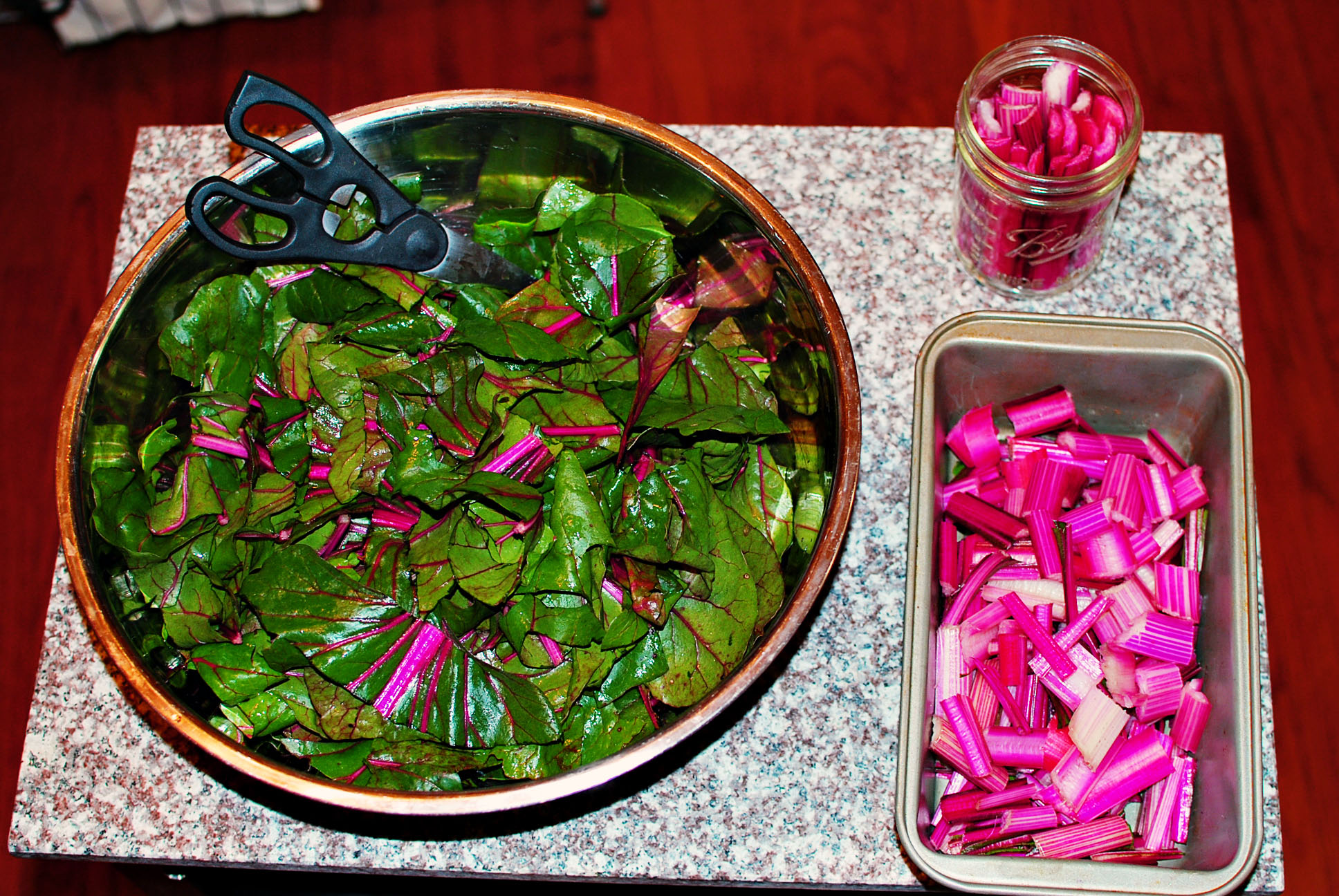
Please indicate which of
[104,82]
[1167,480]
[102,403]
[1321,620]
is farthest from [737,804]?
[104,82]

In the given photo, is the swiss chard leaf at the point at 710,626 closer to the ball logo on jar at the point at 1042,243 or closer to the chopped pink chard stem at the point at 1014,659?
the chopped pink chard stem at the point at 1014,659

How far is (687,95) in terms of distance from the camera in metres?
1.96

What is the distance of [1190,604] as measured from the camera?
3.16 feet

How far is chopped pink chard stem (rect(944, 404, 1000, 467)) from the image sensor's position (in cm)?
102

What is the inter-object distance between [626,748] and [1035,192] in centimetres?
59

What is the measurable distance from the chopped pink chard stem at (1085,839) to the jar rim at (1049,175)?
1.74ft

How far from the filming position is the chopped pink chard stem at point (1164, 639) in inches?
36.7

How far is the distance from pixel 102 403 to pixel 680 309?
1.56 ft

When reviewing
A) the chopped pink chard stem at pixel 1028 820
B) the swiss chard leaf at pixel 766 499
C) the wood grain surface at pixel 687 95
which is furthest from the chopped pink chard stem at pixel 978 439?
the wood grain surface at pixel 687 95

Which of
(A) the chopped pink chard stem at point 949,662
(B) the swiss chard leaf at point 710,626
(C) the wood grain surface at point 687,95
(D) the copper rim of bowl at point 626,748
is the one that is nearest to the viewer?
(D) the copper rim of bowl at point 626,748

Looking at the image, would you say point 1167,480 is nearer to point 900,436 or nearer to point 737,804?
point 900,436

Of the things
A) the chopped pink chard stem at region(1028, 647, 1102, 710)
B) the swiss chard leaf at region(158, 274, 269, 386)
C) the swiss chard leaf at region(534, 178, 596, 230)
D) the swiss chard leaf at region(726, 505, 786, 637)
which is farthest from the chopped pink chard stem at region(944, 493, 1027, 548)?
the swiss chard leaf at region(158, 274, 269, 386)

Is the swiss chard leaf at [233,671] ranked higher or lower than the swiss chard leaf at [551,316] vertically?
lower

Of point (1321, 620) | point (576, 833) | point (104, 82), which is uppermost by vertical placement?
point (104, 82)
